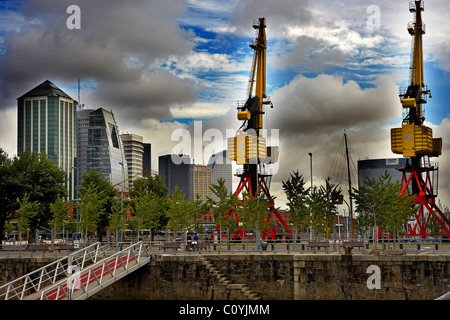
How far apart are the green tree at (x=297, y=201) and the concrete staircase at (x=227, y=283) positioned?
14290 millimetres

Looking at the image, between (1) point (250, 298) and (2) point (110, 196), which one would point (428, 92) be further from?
(1) point (250, 298)

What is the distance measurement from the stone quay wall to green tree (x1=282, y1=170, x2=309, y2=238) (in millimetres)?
13913

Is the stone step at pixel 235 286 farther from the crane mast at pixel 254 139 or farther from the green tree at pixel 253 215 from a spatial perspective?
the crane mast at pixel 254 139

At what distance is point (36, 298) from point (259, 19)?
193ft

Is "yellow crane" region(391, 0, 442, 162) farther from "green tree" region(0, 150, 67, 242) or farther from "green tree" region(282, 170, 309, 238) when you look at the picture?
"green tree" region(0, 150, 67, 242)

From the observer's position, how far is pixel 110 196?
7731 centimetres

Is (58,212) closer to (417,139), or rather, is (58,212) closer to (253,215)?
(253,215)

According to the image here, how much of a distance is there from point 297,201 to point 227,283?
56.8ft

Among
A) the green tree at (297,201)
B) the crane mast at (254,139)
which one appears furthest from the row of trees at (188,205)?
the crane mast at (254,139)

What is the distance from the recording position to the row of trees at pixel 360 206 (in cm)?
4931

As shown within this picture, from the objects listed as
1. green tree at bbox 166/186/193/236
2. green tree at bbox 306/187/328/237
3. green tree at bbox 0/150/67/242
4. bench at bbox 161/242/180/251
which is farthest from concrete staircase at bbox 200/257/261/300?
green tree at bbox 0/150/67/242

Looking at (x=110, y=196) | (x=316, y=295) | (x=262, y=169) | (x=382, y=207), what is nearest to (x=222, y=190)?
(x=382, y=207)

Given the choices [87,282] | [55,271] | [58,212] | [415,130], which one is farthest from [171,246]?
[415,130]
